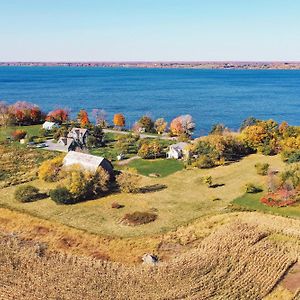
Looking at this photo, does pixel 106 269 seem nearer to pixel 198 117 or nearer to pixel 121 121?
pixel 121 121

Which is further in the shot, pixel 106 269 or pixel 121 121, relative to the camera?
pixel 121 121

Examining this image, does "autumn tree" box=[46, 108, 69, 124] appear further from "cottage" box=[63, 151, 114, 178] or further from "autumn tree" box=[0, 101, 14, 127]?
"cottage" box=[63, 151, 114, 178]

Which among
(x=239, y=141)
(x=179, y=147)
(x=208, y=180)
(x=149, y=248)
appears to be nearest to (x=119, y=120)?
(x=179, y=147)

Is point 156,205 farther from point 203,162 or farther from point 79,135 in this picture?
point 79,135

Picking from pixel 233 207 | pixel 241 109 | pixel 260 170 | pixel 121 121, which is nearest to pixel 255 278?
pixel 233 207

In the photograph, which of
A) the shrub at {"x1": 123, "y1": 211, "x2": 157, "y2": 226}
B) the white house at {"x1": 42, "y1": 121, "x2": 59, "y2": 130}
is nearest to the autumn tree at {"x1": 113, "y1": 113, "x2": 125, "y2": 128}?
the white house at {"x1": 42, "y1": 121, "x2": 59, "y2": 130}

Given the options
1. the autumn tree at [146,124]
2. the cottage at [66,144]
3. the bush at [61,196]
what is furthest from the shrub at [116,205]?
the autumn tree at [146,124]
